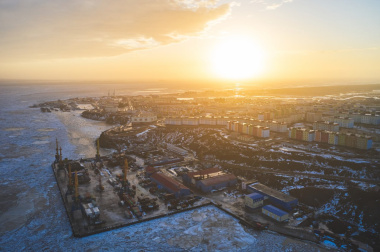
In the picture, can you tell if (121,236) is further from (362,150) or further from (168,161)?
(362,150)

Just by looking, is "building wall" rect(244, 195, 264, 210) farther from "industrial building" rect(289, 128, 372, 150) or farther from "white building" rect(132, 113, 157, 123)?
"white building" rect(132, 113, 157, 123)

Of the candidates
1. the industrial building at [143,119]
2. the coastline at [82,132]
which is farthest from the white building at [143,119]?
the coastline at [82,132]

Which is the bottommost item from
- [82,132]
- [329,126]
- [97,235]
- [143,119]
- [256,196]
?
[97,235]

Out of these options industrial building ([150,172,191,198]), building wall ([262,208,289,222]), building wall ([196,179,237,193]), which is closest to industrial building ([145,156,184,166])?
industrial building ([150,172,191,198])

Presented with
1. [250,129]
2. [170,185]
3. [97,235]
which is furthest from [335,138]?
[97,235]

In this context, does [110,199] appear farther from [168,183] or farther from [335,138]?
[335,138]
